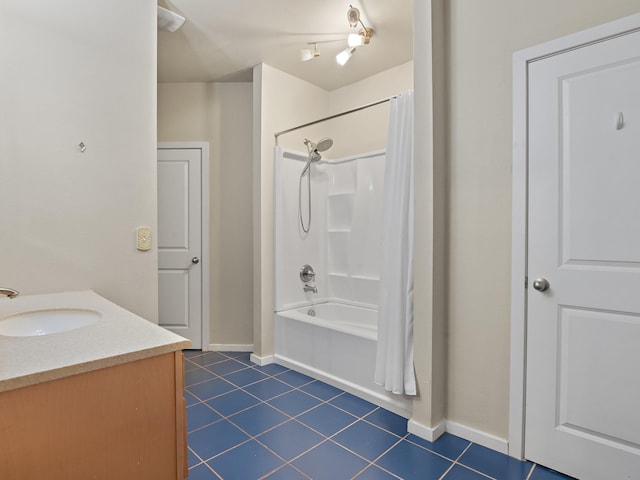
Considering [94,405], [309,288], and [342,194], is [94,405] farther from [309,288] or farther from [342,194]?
[342,194]

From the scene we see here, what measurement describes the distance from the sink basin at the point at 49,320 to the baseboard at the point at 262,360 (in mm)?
1868

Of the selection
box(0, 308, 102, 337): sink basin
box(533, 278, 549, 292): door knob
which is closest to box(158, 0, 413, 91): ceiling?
box(533, 278, 549, 292): door knob

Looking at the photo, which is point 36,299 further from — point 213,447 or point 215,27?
point 215,27

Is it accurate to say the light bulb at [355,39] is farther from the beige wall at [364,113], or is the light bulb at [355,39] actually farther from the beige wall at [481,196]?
the beige wall at [364,113]

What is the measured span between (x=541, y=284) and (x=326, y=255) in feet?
7.33

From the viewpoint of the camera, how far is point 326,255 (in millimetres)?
3709

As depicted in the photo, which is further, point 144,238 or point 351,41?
point 351,41

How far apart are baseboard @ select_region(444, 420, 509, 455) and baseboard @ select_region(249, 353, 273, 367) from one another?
5.37 feet

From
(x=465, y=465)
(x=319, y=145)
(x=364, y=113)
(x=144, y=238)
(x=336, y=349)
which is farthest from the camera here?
(x=364, y=113)

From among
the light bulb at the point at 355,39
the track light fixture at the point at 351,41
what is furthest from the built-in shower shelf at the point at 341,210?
the light bulb at the point at 355,39

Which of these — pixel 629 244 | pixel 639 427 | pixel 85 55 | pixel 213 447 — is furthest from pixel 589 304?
pixel 85 55

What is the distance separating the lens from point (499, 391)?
6.08ft

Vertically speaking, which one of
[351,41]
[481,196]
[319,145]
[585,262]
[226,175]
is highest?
[351,41]

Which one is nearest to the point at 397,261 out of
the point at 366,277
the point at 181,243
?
the point at 366,277
